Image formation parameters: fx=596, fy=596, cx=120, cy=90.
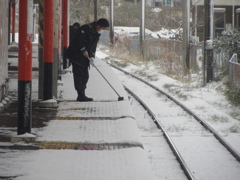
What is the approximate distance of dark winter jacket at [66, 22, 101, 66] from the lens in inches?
434

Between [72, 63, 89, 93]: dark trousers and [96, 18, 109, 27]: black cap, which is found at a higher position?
[96, 18, 109, 27]: black cap

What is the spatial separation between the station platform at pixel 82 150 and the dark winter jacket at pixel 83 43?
3.23 feet

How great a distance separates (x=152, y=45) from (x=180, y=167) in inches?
891

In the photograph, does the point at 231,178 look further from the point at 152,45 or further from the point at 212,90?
the point at 152,45

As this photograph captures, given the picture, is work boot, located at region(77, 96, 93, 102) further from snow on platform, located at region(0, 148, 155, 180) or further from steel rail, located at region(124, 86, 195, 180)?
snow on platform, located at region(0, 148, 155, 180)

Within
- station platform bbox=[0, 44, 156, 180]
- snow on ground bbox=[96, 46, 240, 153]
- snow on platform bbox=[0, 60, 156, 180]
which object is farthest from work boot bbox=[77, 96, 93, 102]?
snow on ground bbox=[96, 46, 240, 153]

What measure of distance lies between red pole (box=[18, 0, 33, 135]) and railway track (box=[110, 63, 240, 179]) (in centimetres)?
224

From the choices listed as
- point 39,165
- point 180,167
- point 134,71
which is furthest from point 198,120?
point 134,71

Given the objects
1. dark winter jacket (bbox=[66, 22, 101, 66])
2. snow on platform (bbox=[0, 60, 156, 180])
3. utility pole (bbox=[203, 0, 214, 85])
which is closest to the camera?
snow on platform (bbox=[0, 60, 156, 180])

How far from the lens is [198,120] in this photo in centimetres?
1188

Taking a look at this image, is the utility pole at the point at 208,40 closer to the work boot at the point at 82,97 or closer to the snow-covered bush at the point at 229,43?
the snow-covered bush at the point at 229,43

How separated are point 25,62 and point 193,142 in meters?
3.64

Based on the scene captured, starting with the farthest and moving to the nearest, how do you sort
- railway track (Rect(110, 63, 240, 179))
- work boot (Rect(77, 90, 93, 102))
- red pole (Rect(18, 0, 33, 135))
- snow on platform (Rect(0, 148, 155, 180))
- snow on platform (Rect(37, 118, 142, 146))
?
work boot (Rect(77, 90, 93, 102))
railway track (Rect(110, 63, 240, 179))
snow on platform (Rect(37, 118, 142, 146))
red pole (Rect(18, 0, 33, 135))
snow on platform (Rect(0, 148, 155, 180))

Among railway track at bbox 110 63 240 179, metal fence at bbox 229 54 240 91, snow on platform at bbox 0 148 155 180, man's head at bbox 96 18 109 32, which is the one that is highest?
man's head at bbox 96 18 109 32
